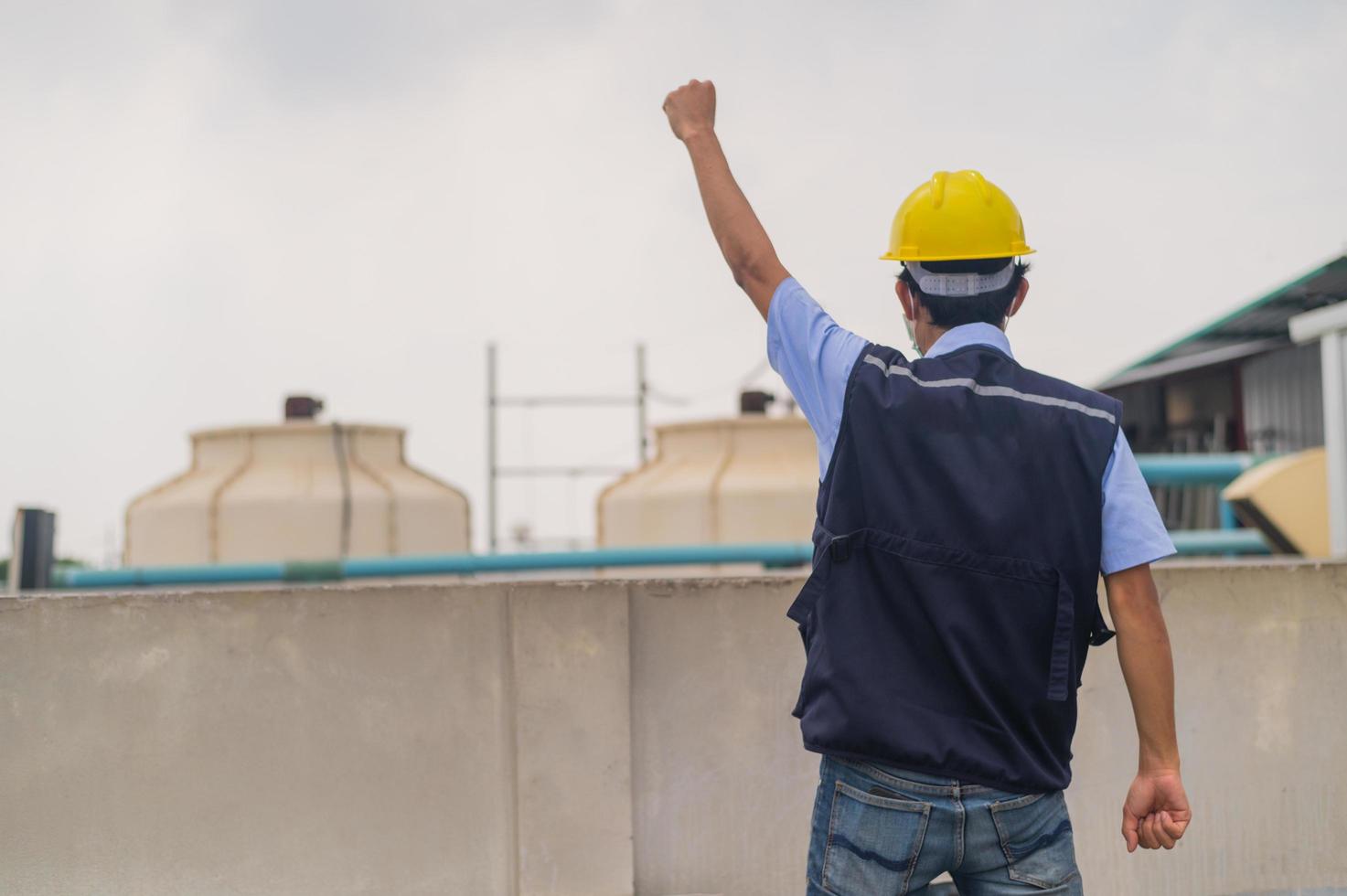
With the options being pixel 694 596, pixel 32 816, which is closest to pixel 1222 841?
pixel 694 596

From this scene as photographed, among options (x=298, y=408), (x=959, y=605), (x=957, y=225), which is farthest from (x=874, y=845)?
(x=298, y=408)

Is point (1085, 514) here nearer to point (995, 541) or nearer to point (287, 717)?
point (995, 541)

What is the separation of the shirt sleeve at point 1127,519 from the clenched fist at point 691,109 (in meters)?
0.98

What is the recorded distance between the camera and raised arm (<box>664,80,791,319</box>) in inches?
90.5

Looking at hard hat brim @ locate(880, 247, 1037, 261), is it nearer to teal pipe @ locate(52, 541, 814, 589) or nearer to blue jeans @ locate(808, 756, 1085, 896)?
blue jeans @ locate(808, 756, 1085, 896)

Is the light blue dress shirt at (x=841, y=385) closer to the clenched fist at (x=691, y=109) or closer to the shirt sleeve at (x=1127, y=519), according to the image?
the shirt sleeve at (x=1127, y=519)

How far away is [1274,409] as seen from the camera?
2425 cm

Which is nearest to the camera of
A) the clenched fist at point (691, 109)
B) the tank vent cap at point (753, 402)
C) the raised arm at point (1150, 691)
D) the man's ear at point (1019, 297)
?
the raised arm at point (1150, 691)

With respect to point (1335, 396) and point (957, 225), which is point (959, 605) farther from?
point (1335, 396)

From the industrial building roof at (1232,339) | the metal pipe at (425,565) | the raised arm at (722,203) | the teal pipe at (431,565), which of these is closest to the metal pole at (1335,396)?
the raised arm at (722,203)

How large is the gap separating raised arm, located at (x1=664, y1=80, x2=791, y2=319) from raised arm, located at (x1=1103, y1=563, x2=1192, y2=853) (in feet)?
2.56

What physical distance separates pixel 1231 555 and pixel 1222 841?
8.38m

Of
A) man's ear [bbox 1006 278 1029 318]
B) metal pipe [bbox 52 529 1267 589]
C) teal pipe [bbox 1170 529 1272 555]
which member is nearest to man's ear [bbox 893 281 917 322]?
man's ear [bbox 1006 278 1029 318]

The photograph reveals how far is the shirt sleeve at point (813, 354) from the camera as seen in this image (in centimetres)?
212
